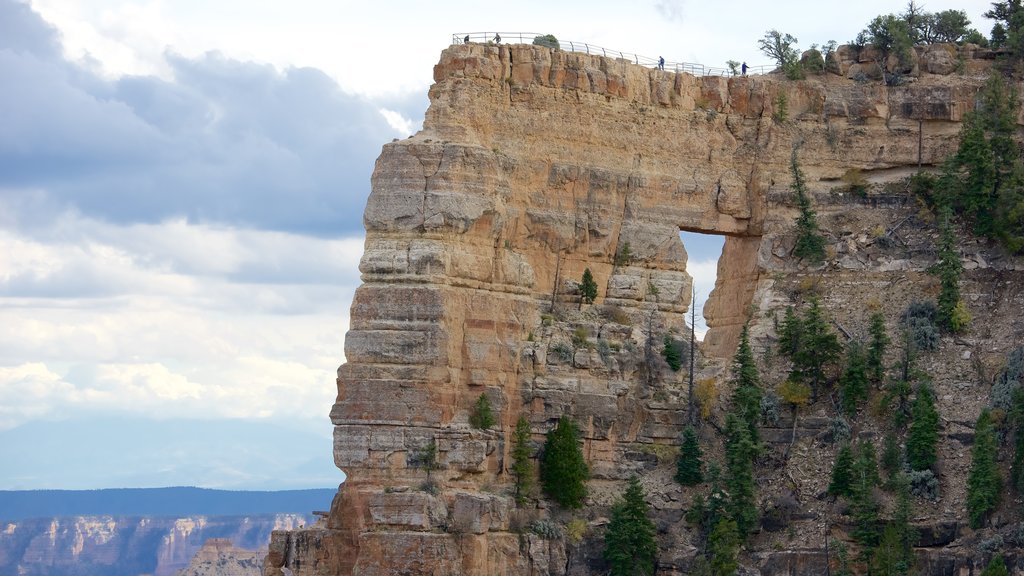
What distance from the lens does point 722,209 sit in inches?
3469

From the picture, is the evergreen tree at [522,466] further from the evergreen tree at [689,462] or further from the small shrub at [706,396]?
the small shrub at [706,396]

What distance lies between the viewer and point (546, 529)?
7938 cm

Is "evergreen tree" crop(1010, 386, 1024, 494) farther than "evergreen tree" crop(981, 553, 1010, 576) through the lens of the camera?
Yes

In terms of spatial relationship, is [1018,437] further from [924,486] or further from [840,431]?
[840,431]

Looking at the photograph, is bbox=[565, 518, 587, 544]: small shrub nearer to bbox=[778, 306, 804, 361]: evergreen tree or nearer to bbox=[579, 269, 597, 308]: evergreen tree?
bbox=[579, 269, 597, 308]: evergreen tree

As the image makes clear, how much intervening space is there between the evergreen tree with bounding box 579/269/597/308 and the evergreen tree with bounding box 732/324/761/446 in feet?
17.5

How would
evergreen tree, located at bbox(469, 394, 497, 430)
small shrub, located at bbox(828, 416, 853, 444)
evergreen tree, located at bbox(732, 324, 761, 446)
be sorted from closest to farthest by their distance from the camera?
evergreen tree, located at bbox(469, 394, 497, 430), small shrub, located at bbox(828, 416, 853, 444), evergreen tree, located at bbox(732, 324, 761, 446)

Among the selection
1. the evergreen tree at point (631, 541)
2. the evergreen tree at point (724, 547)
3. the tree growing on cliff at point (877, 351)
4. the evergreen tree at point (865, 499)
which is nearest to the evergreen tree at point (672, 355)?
the tree growing on cliff at point (877, 351)

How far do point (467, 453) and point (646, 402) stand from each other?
315 inches

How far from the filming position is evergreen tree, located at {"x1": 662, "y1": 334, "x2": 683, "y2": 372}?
278 ft

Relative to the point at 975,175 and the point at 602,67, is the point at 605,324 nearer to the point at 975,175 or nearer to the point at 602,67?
the point at 602,67

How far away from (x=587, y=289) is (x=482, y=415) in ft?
23.4

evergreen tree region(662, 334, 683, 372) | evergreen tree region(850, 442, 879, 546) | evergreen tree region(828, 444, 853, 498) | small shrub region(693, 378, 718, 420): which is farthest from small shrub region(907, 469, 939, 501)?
evergreen tree region(662, 334, 683, 372)

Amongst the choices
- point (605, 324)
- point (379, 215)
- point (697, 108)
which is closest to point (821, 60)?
point (697, 108)
